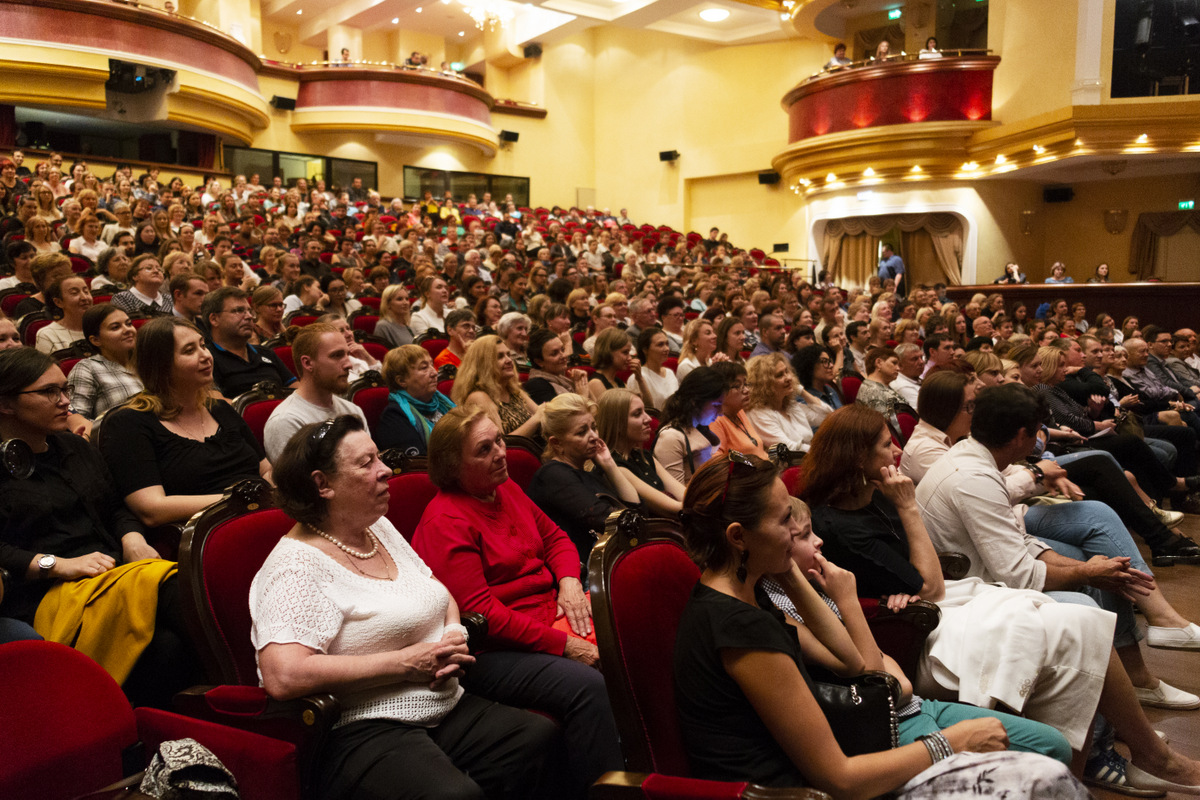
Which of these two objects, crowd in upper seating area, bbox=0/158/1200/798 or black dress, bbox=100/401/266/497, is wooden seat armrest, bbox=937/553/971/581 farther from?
black dress, bbox=100/401/266/497

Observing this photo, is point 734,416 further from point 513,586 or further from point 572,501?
point 513,586

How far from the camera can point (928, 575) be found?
67.1 inches

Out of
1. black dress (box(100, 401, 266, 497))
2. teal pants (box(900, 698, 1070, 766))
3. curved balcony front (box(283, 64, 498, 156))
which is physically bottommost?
teal pants (box(900, 698, 1070, 766))

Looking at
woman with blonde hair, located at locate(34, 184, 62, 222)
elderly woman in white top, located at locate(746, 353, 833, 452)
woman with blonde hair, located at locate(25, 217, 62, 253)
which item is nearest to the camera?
elderly woman in white top, located at locate(746, 353, 833, 452)

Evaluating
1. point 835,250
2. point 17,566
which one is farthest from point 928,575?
point 835,250

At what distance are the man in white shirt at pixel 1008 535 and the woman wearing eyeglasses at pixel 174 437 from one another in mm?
1594

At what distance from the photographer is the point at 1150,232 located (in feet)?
34.7

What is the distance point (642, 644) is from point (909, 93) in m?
10.5

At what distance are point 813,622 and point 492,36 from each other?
51.5ft

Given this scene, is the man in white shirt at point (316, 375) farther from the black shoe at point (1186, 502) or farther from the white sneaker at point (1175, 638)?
the black shoe at point (1186, 502)

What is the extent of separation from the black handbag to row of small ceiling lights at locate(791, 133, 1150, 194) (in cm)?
938

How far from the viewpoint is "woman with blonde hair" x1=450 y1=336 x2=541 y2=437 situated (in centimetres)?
274

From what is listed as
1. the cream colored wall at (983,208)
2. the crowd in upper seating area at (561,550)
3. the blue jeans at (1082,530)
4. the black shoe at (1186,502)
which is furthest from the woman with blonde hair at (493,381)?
the cream colored wall at (983,208)

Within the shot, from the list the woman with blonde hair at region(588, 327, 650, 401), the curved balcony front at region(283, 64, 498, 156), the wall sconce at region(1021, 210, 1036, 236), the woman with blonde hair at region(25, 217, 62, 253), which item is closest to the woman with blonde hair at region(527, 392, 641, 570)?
the woman with blonde hair at region(588, 327, 650, 401)
